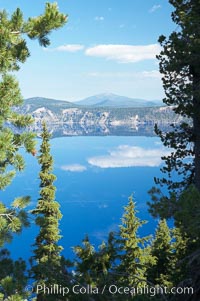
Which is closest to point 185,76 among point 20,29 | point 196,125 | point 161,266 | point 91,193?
point 196,125

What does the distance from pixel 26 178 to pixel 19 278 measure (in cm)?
13011

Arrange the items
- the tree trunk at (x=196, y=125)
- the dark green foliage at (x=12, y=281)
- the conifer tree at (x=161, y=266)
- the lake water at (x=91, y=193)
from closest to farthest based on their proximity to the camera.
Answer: the dark green foliage at (x=12, y=281) → the tree trunk at (x=196, y=125) → the conifer tree at (x=161, y=266) → the lake water at (x=91, y=193)

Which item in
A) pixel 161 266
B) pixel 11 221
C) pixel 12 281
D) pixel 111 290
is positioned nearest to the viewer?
pixel 12 281

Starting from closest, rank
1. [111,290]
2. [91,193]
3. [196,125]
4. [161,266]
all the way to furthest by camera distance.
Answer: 1. [111,290]
2. [196,125]
3. [161,266]
4. [91,193]

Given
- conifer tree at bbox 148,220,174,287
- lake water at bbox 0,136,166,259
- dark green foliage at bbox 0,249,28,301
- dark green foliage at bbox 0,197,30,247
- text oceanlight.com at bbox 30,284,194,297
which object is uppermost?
dark green foliage at bbox 0,197,30,247

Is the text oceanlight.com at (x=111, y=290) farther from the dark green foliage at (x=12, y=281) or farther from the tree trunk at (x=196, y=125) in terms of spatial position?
the tree trunk at (x=196, y=125)

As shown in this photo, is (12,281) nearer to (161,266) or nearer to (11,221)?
(11,221)

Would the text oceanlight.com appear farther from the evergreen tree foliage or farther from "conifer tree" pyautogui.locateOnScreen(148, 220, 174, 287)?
"conifer tree" pyautogui.locateOnScreen(148, 220, 174, 287)

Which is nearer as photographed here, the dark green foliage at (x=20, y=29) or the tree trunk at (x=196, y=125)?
the dark green foliage at (x=20, y=29)

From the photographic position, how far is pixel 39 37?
7387mm

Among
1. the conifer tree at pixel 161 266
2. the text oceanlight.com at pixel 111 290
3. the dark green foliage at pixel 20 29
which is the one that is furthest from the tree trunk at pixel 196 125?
the conifer tree at pixel 161 266

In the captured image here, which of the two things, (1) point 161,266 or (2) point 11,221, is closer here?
(2) point 11,221

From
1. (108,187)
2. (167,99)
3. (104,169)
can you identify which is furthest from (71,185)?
(167,99)

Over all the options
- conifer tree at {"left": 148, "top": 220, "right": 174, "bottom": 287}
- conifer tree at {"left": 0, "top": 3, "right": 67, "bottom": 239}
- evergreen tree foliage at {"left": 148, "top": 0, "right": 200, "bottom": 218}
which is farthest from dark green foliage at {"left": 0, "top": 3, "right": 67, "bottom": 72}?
conifer tree at {"left": 148, "top": 220, "right": 174, "bottom": 287}
